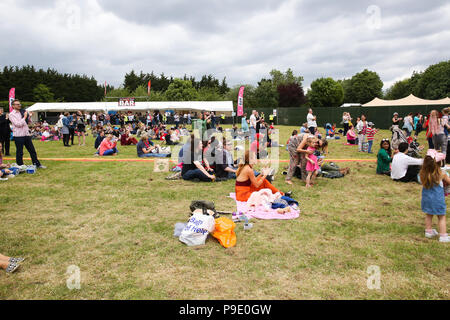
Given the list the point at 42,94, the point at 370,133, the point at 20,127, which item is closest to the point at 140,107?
the point at 42,94

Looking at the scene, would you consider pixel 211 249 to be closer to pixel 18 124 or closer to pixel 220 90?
pixel 18 124

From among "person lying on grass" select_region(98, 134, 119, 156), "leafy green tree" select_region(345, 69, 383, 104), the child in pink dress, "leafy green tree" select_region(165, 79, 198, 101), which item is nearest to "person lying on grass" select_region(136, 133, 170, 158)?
"person lying on grass" select_region(98, 134, 119, 156)

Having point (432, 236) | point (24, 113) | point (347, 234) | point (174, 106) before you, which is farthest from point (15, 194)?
point (174, 106)

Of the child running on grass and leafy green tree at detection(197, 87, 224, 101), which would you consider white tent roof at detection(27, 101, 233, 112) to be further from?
the child running on grass

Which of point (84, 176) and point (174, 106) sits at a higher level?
point (174, 106)

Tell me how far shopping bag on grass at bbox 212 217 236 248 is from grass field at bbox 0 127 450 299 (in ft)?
0.30

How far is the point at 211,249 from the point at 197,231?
317 millimetres

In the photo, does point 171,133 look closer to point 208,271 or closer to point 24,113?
point 24,113

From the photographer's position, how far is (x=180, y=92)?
2694 inches

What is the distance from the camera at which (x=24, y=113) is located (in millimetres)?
8453

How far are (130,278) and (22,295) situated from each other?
105 centimetres

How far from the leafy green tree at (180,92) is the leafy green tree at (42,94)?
2880 cm
